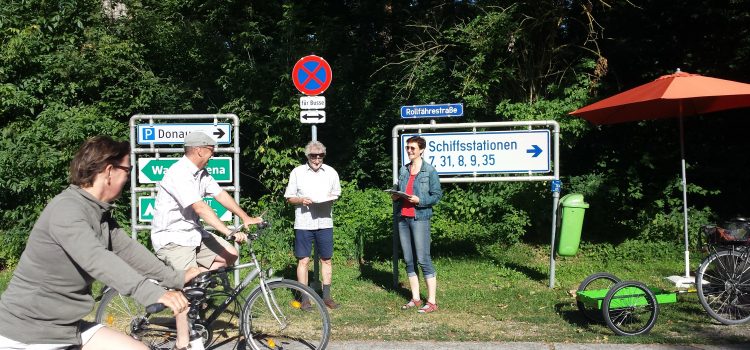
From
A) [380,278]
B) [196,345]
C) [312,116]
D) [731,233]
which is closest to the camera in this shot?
[196,345]

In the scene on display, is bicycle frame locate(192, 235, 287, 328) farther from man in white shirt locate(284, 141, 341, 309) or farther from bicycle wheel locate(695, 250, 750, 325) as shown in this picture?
bicycle wheel locate(695, 250, 750, 325)

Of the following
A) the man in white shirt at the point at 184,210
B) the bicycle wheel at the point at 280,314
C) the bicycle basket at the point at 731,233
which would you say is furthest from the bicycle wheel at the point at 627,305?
the man in white shirt at the point at 184,210

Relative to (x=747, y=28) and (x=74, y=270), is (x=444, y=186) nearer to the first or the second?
(x=747, y=28)

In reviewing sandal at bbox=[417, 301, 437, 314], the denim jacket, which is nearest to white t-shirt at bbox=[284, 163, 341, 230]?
the denim jacket

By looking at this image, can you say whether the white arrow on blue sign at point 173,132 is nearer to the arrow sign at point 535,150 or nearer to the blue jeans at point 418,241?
the blue jeans at point 418,241

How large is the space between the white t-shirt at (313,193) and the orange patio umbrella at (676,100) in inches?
119

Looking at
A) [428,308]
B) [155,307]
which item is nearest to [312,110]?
[428,308]

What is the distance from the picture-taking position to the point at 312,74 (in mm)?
7754

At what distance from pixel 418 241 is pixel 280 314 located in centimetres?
220

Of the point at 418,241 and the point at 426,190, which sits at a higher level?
the point at 426,190

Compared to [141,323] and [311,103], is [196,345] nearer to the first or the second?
[141,323]

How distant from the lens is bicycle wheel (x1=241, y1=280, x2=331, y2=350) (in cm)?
512

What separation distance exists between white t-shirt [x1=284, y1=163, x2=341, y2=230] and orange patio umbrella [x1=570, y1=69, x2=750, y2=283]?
9.94ft

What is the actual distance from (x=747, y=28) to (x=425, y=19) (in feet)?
17.5
